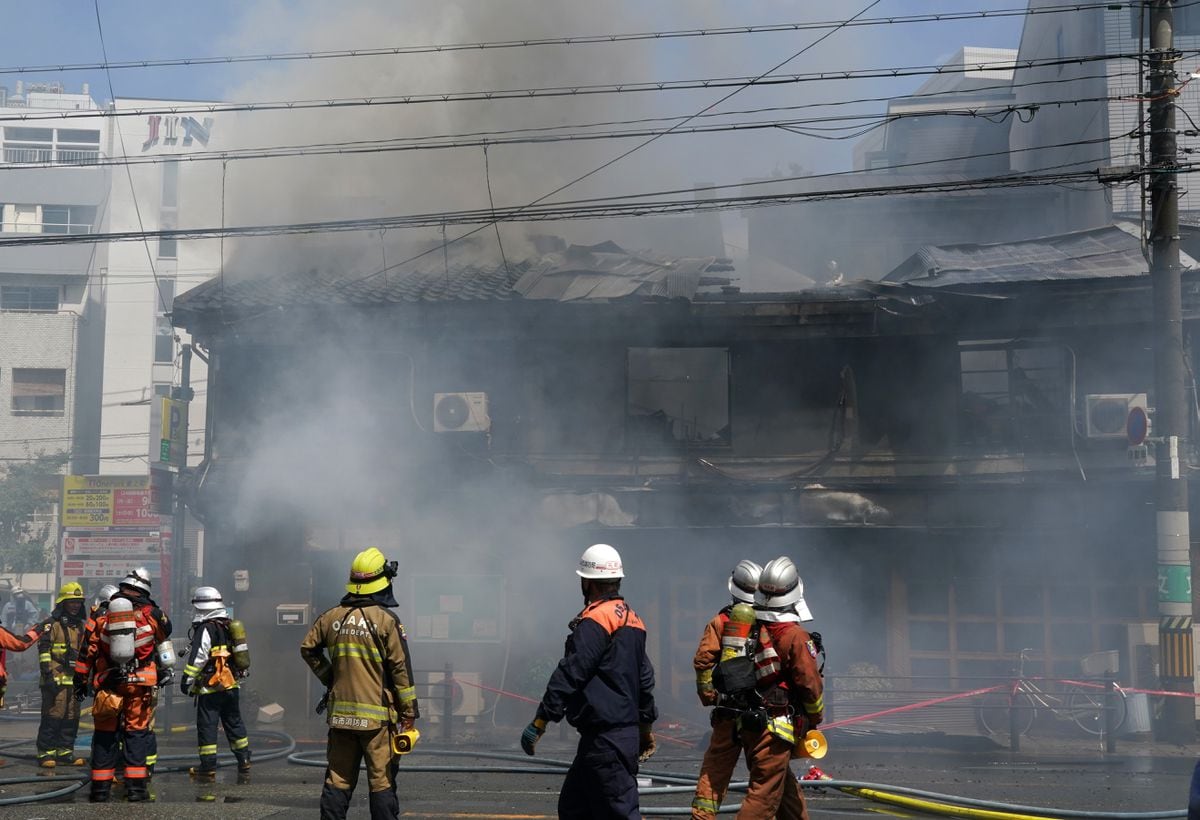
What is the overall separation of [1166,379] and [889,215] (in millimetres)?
19386

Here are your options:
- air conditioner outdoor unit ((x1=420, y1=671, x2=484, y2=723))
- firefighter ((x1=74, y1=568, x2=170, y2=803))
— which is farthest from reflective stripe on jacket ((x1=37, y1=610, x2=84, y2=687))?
air conditioner outdoor unit ((x1=420, y1=671, x2=484, y2=723))

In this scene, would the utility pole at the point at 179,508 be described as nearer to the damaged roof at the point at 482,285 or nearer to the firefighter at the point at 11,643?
the damaged roof at the point at 482,285

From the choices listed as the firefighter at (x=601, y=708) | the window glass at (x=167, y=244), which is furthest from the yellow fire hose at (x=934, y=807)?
the window glass at (x=167, y=244)

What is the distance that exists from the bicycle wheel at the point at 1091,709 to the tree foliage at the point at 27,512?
33497 millimetres

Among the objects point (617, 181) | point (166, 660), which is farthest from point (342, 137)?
point (166, 660)

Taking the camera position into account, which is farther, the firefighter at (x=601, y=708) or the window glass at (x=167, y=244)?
the window glass at (x=167, y=244)

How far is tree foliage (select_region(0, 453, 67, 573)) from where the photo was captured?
3747 cm

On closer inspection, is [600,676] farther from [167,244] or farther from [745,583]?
[167,244]

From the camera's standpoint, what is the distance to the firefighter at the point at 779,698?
6070mm

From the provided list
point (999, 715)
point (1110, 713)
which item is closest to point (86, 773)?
point (1110, 713)

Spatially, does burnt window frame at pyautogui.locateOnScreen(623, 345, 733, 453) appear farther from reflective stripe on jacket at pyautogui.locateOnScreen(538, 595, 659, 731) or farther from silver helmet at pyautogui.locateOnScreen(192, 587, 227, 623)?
reflective stripe on jacket at pyautogui.locateOnScreen(538, 595, 659, 731)

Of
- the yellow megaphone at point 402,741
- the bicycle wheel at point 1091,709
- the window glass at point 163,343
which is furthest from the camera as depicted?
the window glass at point 163,343

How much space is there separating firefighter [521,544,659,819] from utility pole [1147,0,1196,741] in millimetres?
9532

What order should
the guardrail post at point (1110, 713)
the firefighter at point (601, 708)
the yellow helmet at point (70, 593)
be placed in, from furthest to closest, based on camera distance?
the guardrail post at point (1110, 713) → the yellow helmet at point (70, 593) → the firefighter at point (601, 708)
